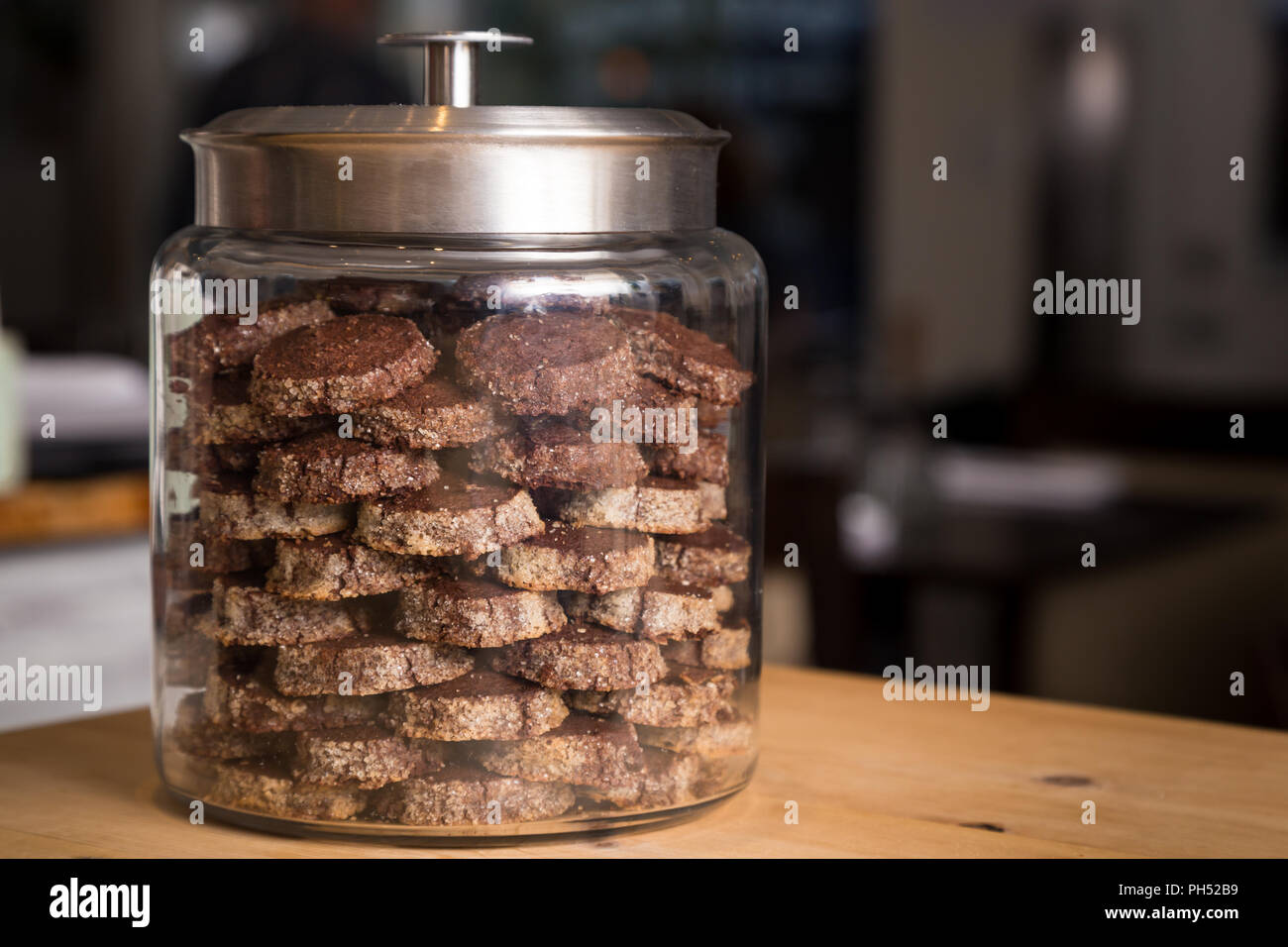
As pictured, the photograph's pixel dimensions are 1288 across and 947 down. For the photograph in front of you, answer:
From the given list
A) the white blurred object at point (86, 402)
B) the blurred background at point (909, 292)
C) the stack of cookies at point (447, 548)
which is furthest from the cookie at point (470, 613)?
the white blurred object at point (86, 402)

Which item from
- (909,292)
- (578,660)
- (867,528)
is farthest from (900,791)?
(909,292)

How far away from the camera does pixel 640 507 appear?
2.33 ft

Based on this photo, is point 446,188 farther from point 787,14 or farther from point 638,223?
point 787,14

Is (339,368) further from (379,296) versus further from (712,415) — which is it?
(712,415)

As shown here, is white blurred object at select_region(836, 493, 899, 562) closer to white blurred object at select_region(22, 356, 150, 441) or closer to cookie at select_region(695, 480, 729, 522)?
white blurred object at select_region(22, 356, 150, 441)

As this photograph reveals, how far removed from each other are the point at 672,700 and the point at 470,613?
0.37ft

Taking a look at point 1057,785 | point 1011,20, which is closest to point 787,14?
point 1011,20

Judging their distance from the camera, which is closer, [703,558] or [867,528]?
[703,558]

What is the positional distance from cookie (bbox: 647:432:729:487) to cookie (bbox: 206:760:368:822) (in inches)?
8.0

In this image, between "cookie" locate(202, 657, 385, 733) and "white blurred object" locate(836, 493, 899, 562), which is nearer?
"cookie" locate(202, 657, 385, 733)

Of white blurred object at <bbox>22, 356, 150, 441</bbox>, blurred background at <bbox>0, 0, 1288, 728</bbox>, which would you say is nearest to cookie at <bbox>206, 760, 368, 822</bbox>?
blurred background at <bbox>0, 0, 1288, 728</bbox>

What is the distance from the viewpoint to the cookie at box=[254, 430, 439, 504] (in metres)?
0.67

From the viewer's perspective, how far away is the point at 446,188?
69 centimetres
